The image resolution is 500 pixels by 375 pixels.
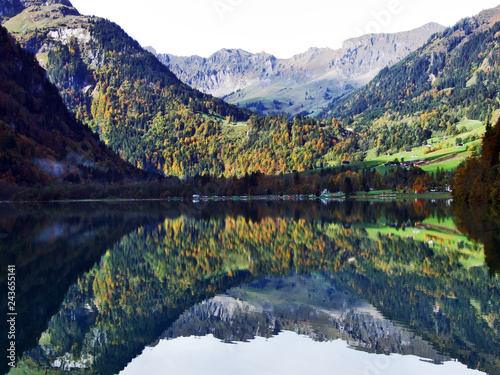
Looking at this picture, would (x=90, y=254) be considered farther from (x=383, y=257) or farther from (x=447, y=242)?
(x=447, y=242)

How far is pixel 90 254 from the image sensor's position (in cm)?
4731

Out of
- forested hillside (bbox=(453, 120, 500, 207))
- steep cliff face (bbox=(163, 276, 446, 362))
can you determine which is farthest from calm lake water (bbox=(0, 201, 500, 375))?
forested hillside (bbox=(453, 120, 500, 207))

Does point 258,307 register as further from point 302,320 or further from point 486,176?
point 486,176

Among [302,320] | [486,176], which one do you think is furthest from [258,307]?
[486,176]

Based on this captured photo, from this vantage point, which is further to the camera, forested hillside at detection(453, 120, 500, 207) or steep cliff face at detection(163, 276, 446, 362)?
forested hillside at detection(453, 120, 500, 207)

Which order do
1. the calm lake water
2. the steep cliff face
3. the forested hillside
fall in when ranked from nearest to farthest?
the calm lake water, the steep cliff face, the forested hillside

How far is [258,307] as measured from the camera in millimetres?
29328

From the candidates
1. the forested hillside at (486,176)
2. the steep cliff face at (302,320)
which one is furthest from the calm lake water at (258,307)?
the forested hillside at (486,176)

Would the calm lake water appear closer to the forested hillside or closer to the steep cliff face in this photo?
the steep cliff face

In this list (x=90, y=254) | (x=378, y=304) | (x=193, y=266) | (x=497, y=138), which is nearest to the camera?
(x=378, y=304)

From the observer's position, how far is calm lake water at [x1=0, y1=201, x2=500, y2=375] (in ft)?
69.3

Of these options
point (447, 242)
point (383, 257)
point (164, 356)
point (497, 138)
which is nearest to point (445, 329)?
point (164, 356)

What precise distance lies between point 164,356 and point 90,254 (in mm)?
27580

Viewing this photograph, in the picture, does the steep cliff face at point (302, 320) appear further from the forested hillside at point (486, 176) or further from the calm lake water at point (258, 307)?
the forested hillside at point (486, 176)
